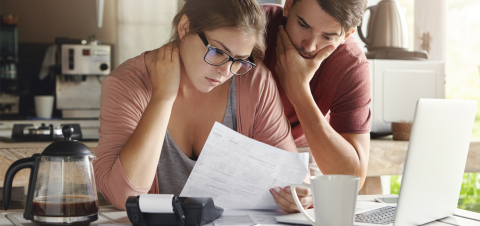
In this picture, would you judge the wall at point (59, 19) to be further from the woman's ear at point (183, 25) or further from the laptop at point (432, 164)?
the laptop at point (432, 164)

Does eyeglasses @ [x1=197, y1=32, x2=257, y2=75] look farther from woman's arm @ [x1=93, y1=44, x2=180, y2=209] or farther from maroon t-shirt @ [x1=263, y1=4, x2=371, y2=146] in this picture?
maroon t-shirt @ [x1=263, y1=4, x2=371, y2=146]

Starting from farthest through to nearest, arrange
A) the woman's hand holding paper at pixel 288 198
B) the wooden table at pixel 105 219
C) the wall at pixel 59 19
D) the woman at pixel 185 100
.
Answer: the wall at pixel 59 19 < the woman at pixel 185 100 < the woman's hand holding paper at pixel 288 198 < the wooden table at pixel 105 219

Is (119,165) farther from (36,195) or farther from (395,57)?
(395,57)

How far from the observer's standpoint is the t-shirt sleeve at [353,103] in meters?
1.33

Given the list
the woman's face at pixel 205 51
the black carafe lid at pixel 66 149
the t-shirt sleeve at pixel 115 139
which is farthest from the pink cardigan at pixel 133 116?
Answer: the black carafe lid at pixel 66 149

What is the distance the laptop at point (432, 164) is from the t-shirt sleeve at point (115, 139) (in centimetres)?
37

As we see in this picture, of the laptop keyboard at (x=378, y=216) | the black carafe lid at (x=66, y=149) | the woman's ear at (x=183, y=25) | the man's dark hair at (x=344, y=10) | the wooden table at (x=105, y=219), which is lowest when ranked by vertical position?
the wooden table at (x=105, y=219)

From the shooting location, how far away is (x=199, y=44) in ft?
3.69

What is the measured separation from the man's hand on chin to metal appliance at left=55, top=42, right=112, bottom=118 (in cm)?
248

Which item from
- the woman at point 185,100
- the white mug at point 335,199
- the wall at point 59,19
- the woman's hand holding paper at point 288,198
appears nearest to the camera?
the white mug at point 335,199

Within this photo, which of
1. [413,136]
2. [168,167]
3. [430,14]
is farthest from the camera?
[430,14]

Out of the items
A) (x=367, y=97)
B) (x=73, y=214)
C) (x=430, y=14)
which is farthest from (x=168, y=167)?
(x=430, y=14)

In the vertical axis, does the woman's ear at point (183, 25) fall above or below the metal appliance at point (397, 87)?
above

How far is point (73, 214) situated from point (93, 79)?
9.84 ft
